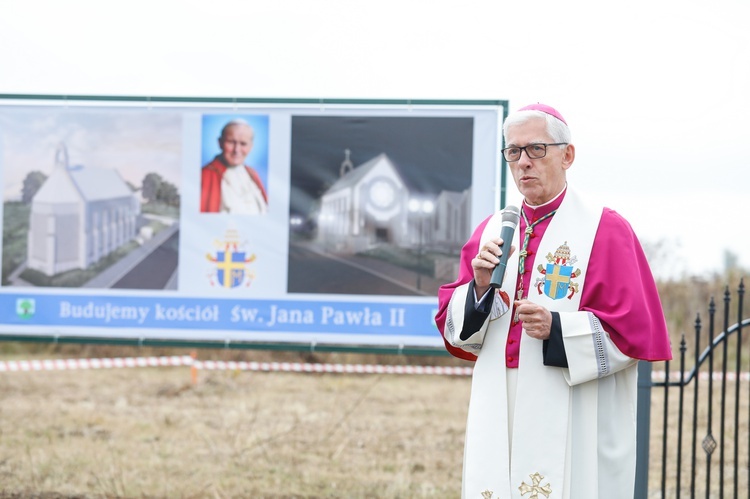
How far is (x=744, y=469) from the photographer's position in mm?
8992

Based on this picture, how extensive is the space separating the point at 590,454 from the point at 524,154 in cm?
112

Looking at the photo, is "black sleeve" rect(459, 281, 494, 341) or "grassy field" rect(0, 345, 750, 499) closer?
"black sleeve" rect(459, 281, 494, 341)

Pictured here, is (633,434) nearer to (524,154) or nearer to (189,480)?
(524,154)

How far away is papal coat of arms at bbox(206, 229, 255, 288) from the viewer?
6.83 metres

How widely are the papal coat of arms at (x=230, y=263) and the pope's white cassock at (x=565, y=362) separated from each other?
341 cm

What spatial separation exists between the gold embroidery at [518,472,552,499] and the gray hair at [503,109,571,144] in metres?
1.23

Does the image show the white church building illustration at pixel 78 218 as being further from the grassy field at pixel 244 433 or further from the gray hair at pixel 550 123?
Answer: the gray hair at pixel 550 123

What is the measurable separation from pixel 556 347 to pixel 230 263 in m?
3.83

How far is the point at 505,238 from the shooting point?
3355mm

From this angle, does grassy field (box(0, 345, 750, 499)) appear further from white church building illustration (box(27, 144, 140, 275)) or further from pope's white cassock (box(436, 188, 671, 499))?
pope's white cassock (box(436, 188, 671, 499))

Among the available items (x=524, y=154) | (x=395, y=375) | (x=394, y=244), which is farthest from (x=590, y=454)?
(x=395, y=375)

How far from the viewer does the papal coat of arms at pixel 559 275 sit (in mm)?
3543

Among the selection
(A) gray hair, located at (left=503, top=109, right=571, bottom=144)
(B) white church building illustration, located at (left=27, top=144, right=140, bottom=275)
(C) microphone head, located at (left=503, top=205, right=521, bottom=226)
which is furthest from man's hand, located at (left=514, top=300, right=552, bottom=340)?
(B) white church building illustration, located at (left=27, top=144, right=140, bottom=275)

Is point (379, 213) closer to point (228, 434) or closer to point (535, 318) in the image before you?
point (535, 318)
